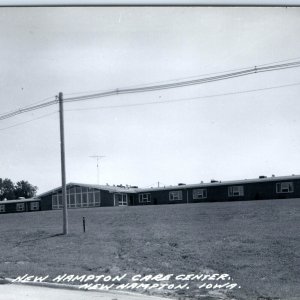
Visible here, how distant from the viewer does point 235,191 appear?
42.9 meters

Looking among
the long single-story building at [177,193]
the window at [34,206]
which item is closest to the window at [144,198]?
the long single-story building at [177,193]

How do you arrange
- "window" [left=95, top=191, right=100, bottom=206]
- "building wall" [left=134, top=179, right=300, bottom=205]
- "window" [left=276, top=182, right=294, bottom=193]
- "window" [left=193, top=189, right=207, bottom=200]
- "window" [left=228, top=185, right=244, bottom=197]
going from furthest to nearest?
1. "window" [left=95, top=191, right=100, bottom=206]
2. "window" [left=193, top=189, right=207, bottom=200]
3. "window" [left=228, top=185, right=244, bottom=197]
4. "building wall" [left=134, top=179, right=300, bottom=205]
5. "window" [left=276, top=182, right=294, bottom=193]

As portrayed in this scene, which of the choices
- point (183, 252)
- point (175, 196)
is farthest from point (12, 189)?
point (183, 252)

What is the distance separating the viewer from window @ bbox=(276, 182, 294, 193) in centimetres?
3991

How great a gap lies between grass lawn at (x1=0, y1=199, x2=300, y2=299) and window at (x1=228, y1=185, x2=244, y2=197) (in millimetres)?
18998

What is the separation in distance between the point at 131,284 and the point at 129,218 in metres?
16.2

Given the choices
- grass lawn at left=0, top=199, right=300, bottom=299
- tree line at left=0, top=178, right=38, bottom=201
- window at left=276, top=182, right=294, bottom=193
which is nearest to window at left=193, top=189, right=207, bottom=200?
window at left=276, top=182, right=294, bottom=193

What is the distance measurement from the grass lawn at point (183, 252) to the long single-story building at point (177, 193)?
689 inches

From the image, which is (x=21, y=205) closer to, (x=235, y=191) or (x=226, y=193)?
(x=226, y=193)

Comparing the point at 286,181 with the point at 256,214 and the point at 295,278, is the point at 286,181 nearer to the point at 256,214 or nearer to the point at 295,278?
the point at 256,214

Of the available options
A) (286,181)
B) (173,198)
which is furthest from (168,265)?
(173,198)

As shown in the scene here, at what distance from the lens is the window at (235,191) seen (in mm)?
42544

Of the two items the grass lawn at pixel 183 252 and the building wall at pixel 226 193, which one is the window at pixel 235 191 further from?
the grass lawn at pixel 183 252

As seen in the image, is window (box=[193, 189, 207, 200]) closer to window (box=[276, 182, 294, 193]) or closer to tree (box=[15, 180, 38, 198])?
window (box=[276, 182, 294, 193])
